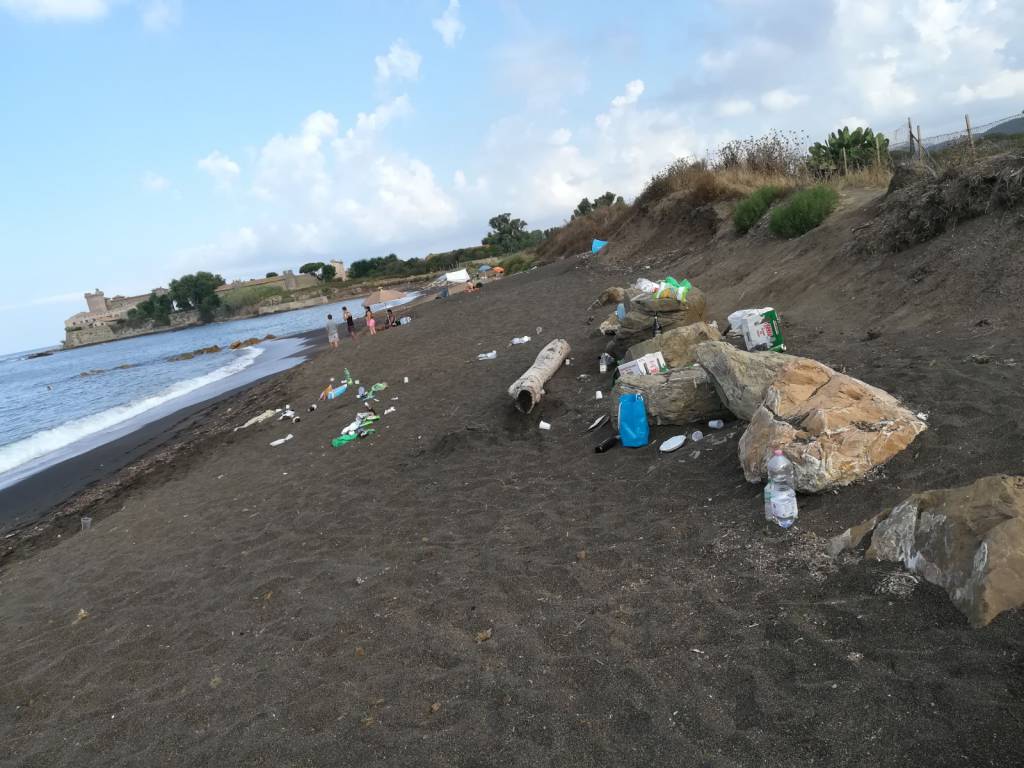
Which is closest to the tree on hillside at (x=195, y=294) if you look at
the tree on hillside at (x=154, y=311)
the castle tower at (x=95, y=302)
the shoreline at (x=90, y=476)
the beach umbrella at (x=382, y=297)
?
the tree on hillside at (x=154, y=311)

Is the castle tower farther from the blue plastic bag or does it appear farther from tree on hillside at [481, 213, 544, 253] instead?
the blue plastic bag

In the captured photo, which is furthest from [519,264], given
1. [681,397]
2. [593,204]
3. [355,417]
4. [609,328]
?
[681,397]

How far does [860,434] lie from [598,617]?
2179 mm

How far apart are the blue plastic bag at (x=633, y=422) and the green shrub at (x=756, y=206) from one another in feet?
36.5

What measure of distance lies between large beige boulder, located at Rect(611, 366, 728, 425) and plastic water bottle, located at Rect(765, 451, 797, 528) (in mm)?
1732

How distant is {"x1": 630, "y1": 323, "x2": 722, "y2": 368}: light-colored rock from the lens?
7.23 m

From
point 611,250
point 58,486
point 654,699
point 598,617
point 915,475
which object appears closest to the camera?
point 654,699

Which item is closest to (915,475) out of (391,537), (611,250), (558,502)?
(558,502)

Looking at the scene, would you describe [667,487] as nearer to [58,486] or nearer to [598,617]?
[598,617]

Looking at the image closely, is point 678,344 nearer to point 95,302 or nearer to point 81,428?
point 81,428

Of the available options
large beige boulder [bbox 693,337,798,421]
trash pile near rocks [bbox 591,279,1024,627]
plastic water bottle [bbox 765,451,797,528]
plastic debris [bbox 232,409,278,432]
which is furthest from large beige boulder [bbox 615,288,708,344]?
plastic debris [bbox 232,409,278,432]

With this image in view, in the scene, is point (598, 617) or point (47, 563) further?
point (47, 563)

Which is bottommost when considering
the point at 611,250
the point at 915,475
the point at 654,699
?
the point at 654,699

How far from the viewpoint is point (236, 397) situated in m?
16.7
